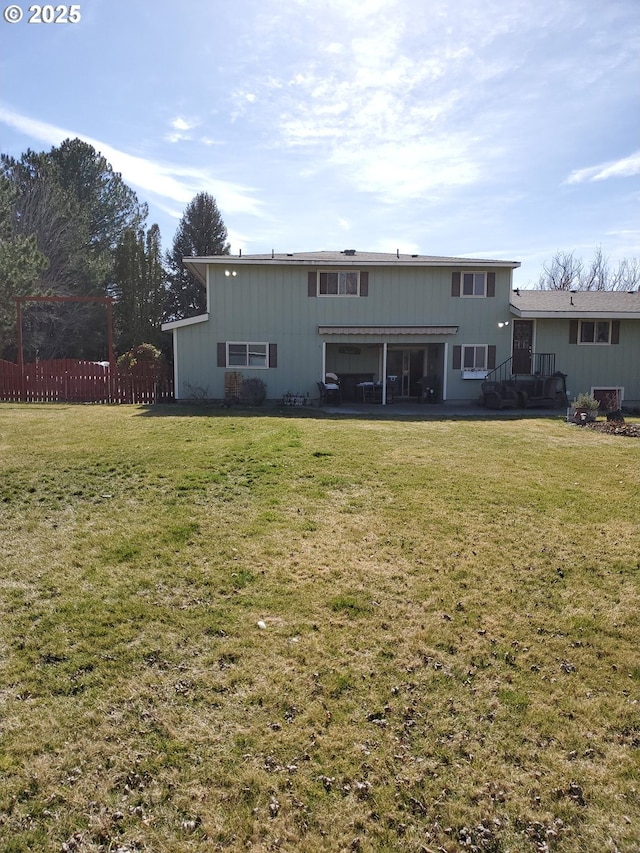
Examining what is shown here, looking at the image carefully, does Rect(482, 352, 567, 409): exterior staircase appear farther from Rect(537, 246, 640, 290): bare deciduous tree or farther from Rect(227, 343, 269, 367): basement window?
Rect(537, 246, 640, 290): bare deciduous tree

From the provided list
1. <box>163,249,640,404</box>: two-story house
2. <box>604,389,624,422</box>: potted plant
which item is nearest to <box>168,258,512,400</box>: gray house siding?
<box>163,249,640,404</box>: two-story house

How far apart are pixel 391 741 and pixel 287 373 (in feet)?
51.0

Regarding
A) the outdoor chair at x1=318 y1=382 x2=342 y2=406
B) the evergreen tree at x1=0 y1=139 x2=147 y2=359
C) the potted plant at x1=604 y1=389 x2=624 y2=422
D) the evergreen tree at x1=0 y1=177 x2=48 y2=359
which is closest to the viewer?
the potted plant at x1=604 y1=389 x2=624 y2=422

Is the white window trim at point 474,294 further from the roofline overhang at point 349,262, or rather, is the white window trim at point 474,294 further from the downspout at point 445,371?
the downspout at point 445,371

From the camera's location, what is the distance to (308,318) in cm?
1758

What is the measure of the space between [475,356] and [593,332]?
441cm

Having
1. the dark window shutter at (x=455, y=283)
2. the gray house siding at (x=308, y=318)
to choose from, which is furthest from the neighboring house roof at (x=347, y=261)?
the dark window shutter at (x=455, y=283)

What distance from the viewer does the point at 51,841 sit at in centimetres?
191

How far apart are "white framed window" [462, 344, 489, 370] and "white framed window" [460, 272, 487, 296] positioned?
1.87m

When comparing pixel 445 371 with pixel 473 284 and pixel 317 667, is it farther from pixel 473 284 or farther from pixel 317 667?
pixel 317 667

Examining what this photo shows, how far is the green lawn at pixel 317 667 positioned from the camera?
2.06m

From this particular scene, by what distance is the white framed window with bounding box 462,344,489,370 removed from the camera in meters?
18.1

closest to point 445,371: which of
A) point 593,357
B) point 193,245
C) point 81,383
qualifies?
point 593,357

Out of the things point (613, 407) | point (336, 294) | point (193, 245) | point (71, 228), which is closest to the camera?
point (613, 407)
